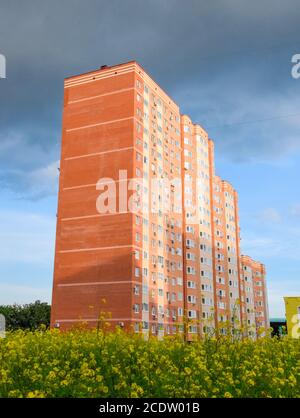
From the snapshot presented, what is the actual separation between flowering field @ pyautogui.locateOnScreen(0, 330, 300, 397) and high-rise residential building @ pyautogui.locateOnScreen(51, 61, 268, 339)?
43.2m

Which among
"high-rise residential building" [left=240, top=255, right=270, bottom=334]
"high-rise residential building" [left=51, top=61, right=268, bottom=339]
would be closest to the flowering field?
"high-rise residential building" [left=51, top=61, right=268, bottom=339]

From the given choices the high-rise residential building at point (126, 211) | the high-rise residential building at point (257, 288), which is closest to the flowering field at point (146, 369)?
the high-rise residential building at point (126, 211)

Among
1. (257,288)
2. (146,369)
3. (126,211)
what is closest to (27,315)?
(126,211)

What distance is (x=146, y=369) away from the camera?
11.6 meters

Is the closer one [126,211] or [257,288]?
[126,211]

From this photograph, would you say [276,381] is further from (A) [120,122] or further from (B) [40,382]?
(A) [120,122]

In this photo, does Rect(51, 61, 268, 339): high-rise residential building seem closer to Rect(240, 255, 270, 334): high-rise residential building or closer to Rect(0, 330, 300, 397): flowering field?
Rect(240, 255, 270, 334): high-rise residential building

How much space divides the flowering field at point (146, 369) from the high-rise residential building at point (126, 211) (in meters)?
43.2

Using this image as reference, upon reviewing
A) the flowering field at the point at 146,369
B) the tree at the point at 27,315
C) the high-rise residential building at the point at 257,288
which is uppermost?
the high-rise residential building at the point at 257,288

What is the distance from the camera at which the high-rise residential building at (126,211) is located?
2367 inches

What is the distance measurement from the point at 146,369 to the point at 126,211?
49.5 m

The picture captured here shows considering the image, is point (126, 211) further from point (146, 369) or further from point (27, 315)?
point (146, 369)

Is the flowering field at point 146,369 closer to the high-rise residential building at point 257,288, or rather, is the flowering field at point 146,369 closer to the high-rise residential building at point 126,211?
the high-rise residential building at point 126,211

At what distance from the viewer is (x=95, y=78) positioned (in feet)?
228
